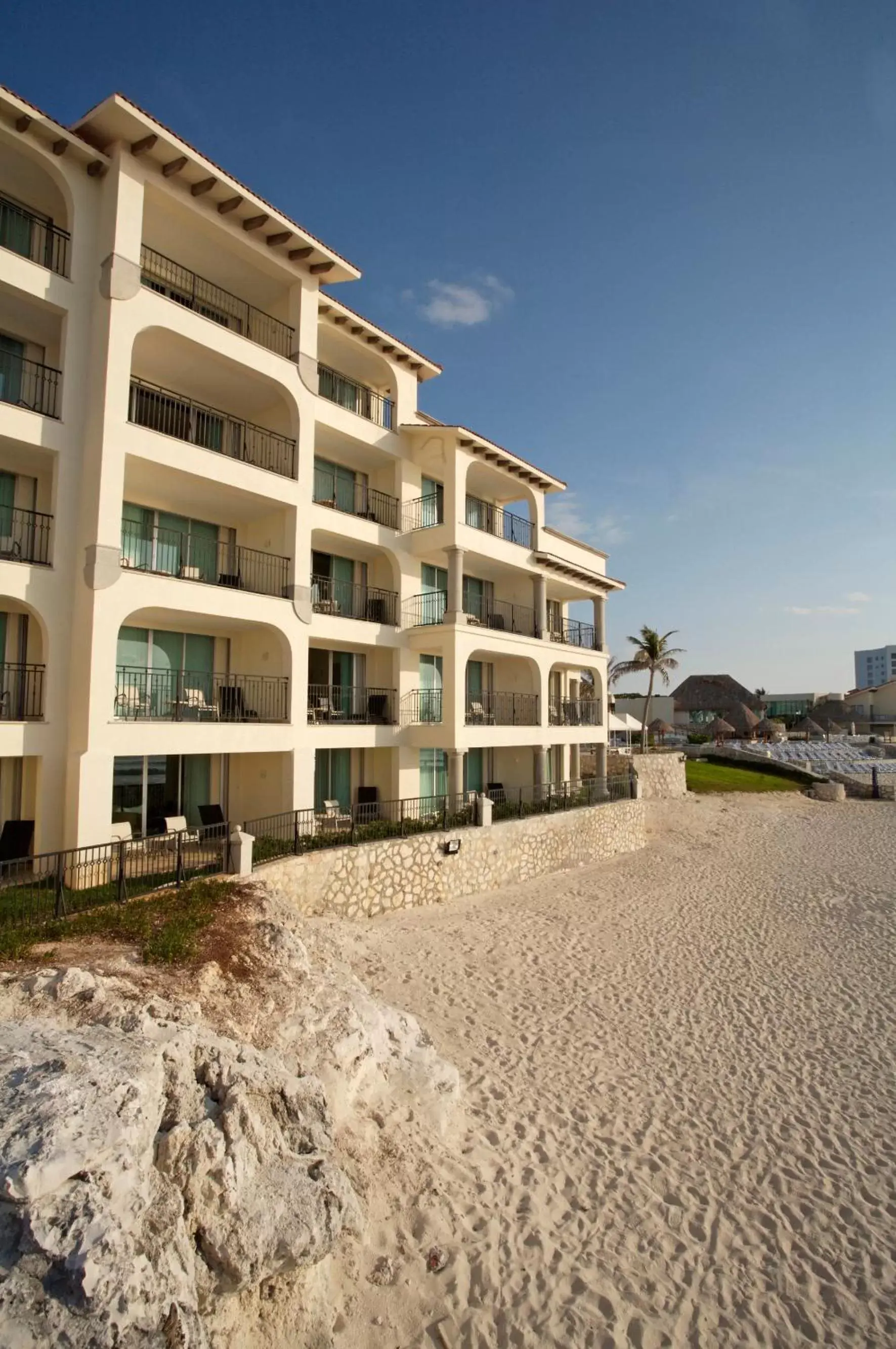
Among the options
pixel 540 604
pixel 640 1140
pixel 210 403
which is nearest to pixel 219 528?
pixel 210 403

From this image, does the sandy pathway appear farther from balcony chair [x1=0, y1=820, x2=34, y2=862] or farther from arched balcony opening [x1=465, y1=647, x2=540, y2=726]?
arched balcony opening [x1=465, y1=647, x2=540, y2=726]

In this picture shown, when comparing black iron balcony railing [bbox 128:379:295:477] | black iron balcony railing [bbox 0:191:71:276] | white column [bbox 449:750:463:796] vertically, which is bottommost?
white column [bbox 449:750:463:796]

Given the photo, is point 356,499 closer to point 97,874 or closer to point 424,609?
point 424,609

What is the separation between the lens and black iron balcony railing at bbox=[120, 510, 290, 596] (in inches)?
607

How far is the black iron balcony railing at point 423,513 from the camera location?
20.5 metres

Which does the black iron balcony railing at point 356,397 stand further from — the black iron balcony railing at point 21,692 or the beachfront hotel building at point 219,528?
the black iron balcony railing at point 21,692

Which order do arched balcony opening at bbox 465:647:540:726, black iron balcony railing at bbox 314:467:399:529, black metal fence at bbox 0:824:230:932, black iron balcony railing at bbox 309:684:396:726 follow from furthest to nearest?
arched balcony opening at bbox 465:647:540:726 < black iron balcony railing at bbox 314:467:399:529 < black iron balcony railing at bbox 309:684:396:726 < black metal fence at bbox 0:824:230:932

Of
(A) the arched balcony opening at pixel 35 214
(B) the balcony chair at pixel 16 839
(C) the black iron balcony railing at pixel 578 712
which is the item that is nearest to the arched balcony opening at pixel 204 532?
(A) the arched balcony opening at pixel 35 214

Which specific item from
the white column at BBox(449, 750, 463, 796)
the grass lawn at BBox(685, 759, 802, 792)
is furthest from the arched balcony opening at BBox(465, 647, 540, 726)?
the grass lawn at BBox(685, 759, 802, 792)

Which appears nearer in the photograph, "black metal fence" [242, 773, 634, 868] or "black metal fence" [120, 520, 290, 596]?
"black metal fence" [242, 773, 634, 868]

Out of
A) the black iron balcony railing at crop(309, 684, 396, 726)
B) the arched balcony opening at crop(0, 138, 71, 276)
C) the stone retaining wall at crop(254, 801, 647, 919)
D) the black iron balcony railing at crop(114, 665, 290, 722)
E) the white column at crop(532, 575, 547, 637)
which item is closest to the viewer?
the arched balcony opening at crop(0, 138, 71, 276)

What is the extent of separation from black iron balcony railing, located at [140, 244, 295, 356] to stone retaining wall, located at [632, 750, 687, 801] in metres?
26.4

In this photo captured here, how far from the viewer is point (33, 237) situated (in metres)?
13.9

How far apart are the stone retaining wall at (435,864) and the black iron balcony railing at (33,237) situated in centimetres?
1331
